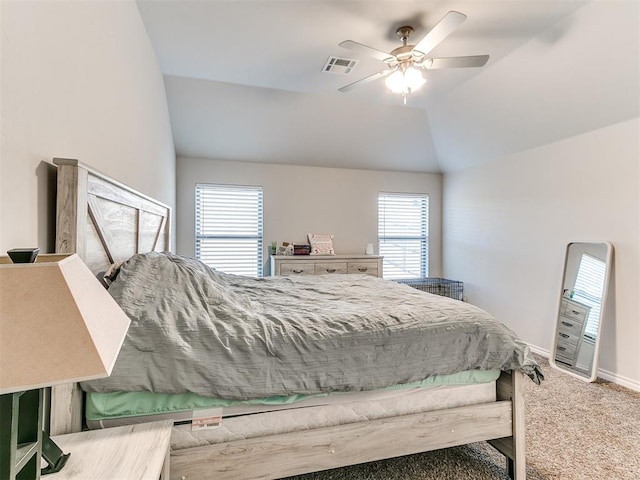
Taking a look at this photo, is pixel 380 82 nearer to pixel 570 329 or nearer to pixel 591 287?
pixel 591 287

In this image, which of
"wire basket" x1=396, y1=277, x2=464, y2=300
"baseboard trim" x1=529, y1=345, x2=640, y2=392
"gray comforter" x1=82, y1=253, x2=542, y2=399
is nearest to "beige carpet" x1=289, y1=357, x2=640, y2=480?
"baseboard trim" x1=529, y1=345, x2=640, y2=392

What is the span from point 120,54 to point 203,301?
1.64 metres

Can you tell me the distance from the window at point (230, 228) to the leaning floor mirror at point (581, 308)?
3508mm

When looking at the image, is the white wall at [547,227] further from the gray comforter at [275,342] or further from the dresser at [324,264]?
the gray comforter at [275,342]

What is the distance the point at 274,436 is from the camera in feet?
4.52

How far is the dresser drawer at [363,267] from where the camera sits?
14.7ft

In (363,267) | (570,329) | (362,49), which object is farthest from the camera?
(363,267)

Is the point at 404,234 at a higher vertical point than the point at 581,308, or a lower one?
higher

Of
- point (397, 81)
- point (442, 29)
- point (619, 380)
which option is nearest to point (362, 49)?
point (397, 81)

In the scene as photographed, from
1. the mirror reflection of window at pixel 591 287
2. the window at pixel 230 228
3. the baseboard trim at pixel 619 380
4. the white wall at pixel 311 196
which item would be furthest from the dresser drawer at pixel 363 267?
the baseboard trim at pixel 619 380

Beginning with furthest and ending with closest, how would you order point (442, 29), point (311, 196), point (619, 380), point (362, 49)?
point (311, 196), point (619, 380), point (362, 49), point (442, 29)

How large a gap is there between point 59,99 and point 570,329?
4102 mm

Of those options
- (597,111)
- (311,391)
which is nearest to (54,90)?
(311,391)

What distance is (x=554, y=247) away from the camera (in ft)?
11.2
